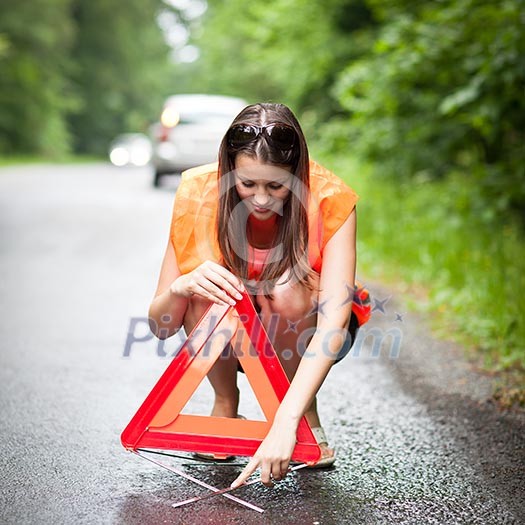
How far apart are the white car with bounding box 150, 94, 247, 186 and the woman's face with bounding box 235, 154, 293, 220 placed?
11927mm

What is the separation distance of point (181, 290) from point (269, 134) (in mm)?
531

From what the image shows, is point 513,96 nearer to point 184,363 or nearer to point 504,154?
point 504,154

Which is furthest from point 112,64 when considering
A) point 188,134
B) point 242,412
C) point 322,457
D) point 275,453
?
point 275,453

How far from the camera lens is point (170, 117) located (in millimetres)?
15195

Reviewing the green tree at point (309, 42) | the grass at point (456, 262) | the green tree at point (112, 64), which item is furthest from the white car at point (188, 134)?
the green tree at point (112, 64)

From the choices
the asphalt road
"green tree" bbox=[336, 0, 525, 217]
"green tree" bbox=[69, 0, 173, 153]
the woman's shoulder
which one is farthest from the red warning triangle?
"green tree" bbox=[69, 0, 173, 153]

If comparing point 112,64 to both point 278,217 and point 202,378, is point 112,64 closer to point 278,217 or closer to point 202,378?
point 278,217

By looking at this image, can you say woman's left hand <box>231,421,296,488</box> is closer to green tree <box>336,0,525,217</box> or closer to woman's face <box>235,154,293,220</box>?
woman's face <box>235,154,293,220</box>

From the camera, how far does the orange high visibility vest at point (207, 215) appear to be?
2.84 m

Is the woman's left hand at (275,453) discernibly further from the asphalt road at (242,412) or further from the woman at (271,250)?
the asphalt road at (242,412)

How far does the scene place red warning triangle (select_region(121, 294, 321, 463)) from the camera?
2.67 m

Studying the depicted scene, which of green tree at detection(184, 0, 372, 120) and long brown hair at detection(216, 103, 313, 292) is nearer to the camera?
long brown hair at detection(216, 103, 313, 292)

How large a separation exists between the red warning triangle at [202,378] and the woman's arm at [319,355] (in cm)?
12

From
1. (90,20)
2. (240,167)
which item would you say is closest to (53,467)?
(240,167)
